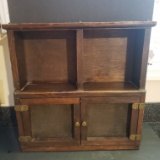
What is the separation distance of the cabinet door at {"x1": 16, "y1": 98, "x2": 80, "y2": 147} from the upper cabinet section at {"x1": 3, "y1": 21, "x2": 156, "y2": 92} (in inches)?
2.8

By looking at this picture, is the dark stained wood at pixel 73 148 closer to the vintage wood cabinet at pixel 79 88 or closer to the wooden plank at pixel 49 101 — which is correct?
the vintage wood cabinet at pixel 79 88

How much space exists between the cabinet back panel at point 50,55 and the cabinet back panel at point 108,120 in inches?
9.1

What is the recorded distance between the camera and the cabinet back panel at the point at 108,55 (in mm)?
981

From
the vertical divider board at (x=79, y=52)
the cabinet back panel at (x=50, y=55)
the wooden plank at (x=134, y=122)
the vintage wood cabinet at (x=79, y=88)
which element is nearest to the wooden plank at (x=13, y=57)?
the vintage wood cabinet at (x=79, y=88)

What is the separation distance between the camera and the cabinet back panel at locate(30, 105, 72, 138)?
3.06 feet

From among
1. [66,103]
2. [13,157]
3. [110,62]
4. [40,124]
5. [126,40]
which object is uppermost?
[126,40]

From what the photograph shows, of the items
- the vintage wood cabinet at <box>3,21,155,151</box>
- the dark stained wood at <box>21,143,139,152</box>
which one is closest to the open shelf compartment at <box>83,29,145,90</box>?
the vintage wood cabinet at <box>3,21,155,151</box>

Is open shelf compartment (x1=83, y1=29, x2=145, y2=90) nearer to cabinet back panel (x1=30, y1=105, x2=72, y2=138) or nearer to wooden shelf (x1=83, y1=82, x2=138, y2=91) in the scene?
wooden shelf (x1=83, y1=82, x2=138, y2=91)

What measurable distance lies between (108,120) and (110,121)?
0.01m

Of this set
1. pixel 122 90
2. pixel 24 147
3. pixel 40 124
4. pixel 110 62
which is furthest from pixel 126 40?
pixel 24 147

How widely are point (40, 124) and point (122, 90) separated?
47cm

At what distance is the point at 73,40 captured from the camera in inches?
38.6

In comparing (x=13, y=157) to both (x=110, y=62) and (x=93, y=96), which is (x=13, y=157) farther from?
(x=110, y=62)

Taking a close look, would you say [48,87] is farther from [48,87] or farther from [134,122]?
[134,122]
